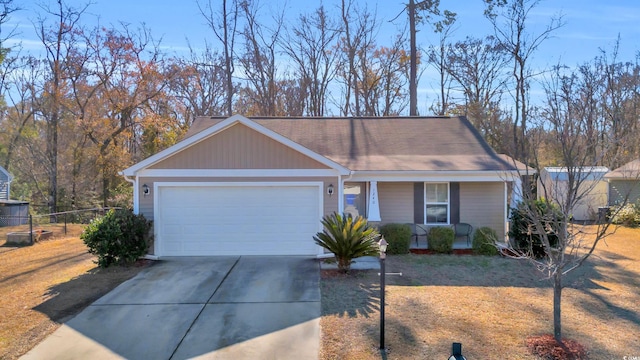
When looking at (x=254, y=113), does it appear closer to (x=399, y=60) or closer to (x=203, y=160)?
(x=399, y=60)

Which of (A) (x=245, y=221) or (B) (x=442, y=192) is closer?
(A) (x=245, y=221)

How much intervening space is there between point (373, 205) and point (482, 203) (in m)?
3.52

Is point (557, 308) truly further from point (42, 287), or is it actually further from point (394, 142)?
point (394, 142)

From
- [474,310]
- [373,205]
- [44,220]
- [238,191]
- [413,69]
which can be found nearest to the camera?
[474,310]

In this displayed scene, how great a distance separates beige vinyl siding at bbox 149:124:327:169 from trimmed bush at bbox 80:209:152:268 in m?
1.60

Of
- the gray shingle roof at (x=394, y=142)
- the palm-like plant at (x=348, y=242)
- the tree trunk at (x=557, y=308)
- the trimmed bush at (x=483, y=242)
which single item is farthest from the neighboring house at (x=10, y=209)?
the tree trunk at (x=557, y=308)

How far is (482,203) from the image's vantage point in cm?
1238

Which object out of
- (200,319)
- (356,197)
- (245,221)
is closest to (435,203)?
(356,197)

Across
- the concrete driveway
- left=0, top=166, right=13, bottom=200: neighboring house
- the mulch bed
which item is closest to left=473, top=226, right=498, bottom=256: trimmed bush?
the concrete driveway

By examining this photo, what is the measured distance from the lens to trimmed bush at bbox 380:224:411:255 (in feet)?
36.5

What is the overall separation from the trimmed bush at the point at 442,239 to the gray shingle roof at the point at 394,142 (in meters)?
1.76

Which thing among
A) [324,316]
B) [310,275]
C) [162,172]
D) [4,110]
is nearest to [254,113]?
[4,110]

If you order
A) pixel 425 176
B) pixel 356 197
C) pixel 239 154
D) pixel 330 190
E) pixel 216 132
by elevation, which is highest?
pixel 216 132

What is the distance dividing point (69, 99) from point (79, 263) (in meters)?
15.9
